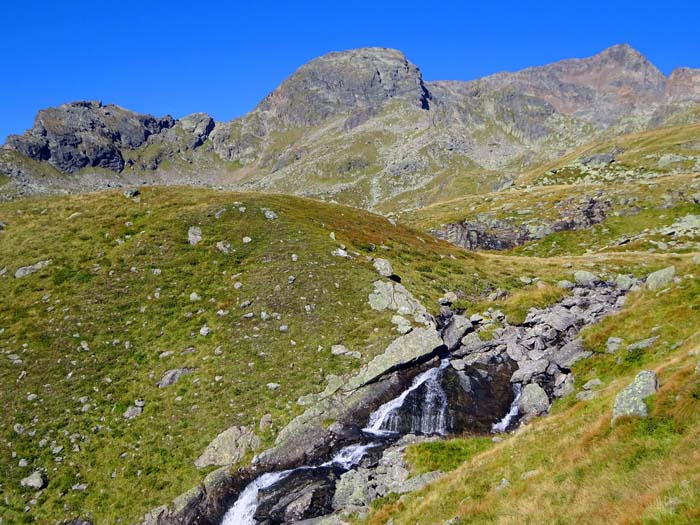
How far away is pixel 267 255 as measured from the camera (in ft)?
152

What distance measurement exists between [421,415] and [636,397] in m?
15.3

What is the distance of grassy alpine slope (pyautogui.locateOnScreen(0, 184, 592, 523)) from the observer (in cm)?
2769

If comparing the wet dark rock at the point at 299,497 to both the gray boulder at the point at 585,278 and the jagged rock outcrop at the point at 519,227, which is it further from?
the jagged rock outcrop at the point at 519,227

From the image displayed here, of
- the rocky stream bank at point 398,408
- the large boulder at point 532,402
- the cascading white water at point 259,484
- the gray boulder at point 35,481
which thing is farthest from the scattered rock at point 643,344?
the gray boulder at point 35,481

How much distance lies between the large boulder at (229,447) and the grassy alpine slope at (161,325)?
0.55 metres

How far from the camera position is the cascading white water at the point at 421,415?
100ft

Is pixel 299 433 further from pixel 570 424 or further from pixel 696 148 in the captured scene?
pixel 696 148

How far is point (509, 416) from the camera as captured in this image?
103ft

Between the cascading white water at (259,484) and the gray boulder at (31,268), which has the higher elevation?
the gray boulder at (31,268)

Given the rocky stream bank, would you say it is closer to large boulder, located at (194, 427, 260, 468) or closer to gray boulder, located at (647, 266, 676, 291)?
large boulder, located at (194, 427, 260, 468)

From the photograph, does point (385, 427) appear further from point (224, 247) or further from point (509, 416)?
point (224, 247)

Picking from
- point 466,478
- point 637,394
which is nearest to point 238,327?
point 466,478

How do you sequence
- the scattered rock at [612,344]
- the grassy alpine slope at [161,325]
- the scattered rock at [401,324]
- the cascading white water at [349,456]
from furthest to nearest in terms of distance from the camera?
the scattered rock at [401,324] → the scattered rock at [612,344] → the grassy alpine slope at [161,325] → the cascading white water at [349,456]

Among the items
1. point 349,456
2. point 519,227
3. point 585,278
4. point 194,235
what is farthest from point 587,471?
point 519,227
